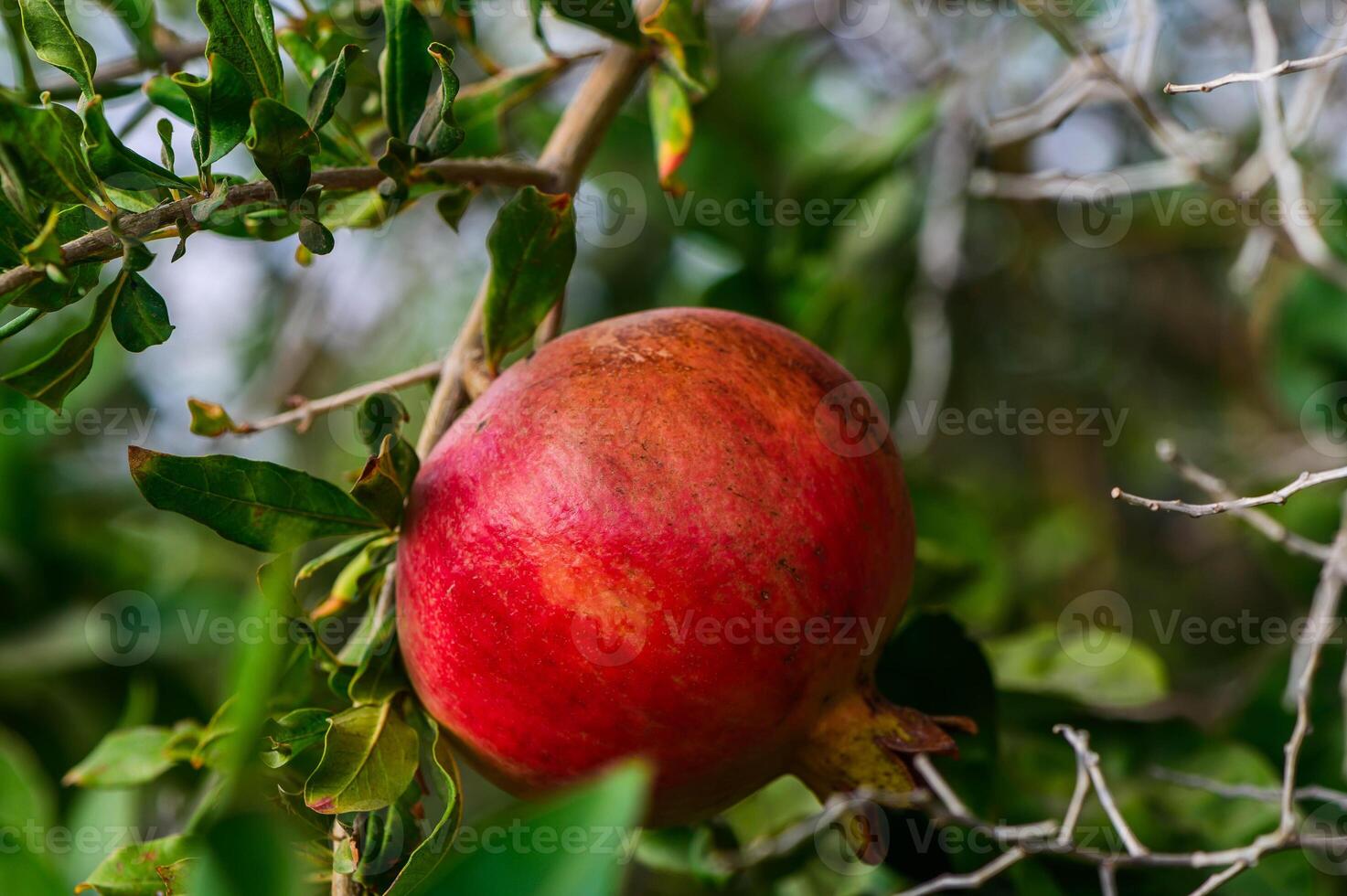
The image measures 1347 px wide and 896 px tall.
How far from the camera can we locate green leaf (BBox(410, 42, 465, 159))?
0.74 metres

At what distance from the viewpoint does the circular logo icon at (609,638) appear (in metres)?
0.68

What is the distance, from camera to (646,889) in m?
1.50

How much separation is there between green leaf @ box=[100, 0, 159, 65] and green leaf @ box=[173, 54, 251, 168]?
0.99 ft

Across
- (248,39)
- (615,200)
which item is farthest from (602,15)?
(615,200)

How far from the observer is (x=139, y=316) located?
0.72m

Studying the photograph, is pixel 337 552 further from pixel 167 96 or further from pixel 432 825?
pixel 167 96

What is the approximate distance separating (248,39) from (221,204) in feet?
0.37

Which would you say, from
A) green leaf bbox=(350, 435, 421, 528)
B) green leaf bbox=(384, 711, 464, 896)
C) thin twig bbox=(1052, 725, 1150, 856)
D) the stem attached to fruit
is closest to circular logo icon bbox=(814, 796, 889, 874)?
the stem attached to fruit

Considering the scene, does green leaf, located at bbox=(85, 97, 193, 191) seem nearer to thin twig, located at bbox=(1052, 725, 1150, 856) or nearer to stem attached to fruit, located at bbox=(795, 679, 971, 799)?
stem attached to fruit, located at bbox=(795, 679, 971, 799)

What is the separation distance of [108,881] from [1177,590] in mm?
2109

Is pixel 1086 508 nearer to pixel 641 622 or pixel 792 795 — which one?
pixel 792 795

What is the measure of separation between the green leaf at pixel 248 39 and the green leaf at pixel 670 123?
0.35m

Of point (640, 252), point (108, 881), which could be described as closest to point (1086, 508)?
point (640, 252)

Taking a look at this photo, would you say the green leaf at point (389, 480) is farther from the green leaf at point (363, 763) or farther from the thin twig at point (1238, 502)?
the thin twig at point (1238, 502)
